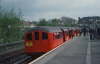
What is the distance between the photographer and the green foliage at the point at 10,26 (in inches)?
1574

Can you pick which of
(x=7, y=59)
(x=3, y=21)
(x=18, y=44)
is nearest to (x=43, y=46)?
(x=7, y=59)

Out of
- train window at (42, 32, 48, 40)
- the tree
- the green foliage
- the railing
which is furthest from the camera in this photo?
the tree

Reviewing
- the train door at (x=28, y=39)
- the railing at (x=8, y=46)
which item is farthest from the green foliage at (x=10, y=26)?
the train door at (x=28, y=39)

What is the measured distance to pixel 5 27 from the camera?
40469mm

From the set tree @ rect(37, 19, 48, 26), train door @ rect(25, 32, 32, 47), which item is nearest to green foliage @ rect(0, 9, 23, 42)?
train door @ rect(25, 32, 32, 47)

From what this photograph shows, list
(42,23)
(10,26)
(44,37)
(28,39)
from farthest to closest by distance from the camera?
(42,23), (10,26), (28,39), (44,37)

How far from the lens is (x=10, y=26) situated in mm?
42812

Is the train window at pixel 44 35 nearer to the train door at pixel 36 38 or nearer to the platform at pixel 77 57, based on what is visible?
the train door at pixel 36 38

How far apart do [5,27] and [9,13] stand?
138 inches

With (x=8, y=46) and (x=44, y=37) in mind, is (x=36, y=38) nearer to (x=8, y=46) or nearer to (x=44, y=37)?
(x=44, y=37)

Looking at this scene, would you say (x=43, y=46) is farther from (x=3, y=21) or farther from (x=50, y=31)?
(x=3, y=21)

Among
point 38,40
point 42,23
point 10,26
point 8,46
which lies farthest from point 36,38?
point 42,23

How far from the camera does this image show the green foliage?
39975 mm

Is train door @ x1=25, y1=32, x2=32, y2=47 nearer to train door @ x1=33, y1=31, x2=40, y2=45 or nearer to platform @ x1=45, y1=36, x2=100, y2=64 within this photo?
train door @ x1=33, y1=31, x2=40, y2=45
